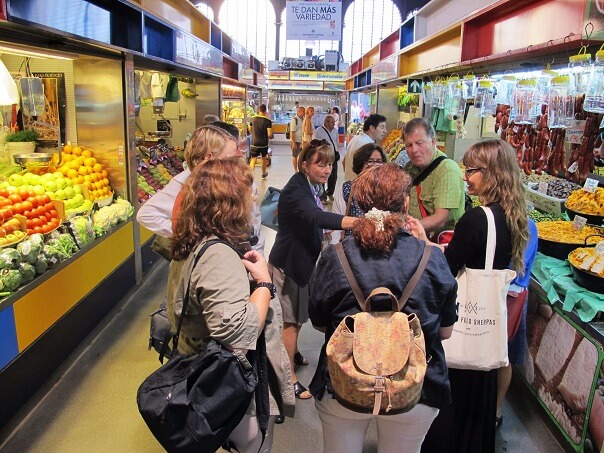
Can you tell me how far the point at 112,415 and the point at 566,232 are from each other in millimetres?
3108

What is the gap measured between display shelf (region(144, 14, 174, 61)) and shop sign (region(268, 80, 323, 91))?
1612 centimetres

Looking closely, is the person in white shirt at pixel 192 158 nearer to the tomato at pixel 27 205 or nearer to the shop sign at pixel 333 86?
the tomato at pixel 27 205

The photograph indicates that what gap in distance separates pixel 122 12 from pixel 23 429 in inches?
140

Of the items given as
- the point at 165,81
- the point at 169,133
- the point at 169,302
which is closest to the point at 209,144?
the point at 169,302

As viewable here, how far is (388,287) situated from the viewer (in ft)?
5.74

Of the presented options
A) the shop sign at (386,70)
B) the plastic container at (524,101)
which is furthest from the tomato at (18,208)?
the shop sign at (386,70)

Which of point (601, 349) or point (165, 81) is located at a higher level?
point (165, 81)

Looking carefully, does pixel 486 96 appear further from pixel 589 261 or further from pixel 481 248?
pixel 481 248

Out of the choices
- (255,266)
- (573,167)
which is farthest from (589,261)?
(255,266)

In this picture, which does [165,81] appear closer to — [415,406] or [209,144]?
[209,144]

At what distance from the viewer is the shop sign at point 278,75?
22.0 meters

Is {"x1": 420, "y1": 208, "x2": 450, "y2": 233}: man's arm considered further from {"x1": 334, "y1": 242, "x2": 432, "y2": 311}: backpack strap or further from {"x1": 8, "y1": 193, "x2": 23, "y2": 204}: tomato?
{"x1": 8, "y1": 193, "x2": 23, "y2": 204}: tomato

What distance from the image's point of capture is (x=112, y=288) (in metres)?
4.59

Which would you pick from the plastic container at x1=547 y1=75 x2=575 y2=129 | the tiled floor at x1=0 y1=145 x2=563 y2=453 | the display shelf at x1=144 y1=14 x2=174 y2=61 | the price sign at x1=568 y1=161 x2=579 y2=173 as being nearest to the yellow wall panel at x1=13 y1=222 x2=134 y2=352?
the tiled floor at x1=0 y1=145 x2=563 y2=453
